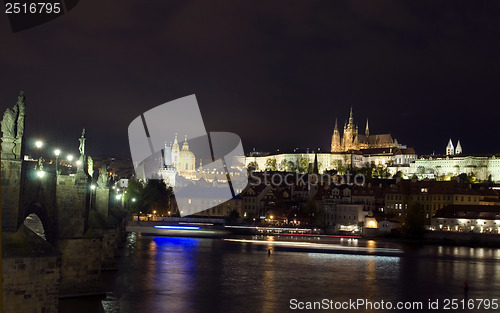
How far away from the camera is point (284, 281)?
28406 mm

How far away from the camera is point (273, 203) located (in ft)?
280

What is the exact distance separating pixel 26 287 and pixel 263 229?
2396 inches

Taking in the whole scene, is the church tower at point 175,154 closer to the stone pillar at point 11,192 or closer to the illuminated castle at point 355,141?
the illuminated castle at point 355,141

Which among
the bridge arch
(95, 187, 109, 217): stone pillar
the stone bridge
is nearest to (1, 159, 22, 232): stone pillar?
the stone bridge

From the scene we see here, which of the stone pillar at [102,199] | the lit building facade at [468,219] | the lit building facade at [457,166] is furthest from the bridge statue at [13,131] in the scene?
the lit building facade at [457,166]

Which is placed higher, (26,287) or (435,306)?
(26,287)

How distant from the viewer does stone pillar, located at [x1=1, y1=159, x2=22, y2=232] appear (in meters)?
12.4

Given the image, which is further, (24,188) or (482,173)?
(482,173)

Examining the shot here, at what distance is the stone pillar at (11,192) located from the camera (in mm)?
12359

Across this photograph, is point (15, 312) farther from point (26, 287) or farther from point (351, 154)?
point (351, 154)

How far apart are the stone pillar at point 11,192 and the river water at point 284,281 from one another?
14.8 ft

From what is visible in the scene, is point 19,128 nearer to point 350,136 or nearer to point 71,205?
point 71,205

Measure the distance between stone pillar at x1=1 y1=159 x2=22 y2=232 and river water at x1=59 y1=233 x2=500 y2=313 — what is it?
4.51m

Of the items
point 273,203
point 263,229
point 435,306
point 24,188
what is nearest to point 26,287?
point 24,188
